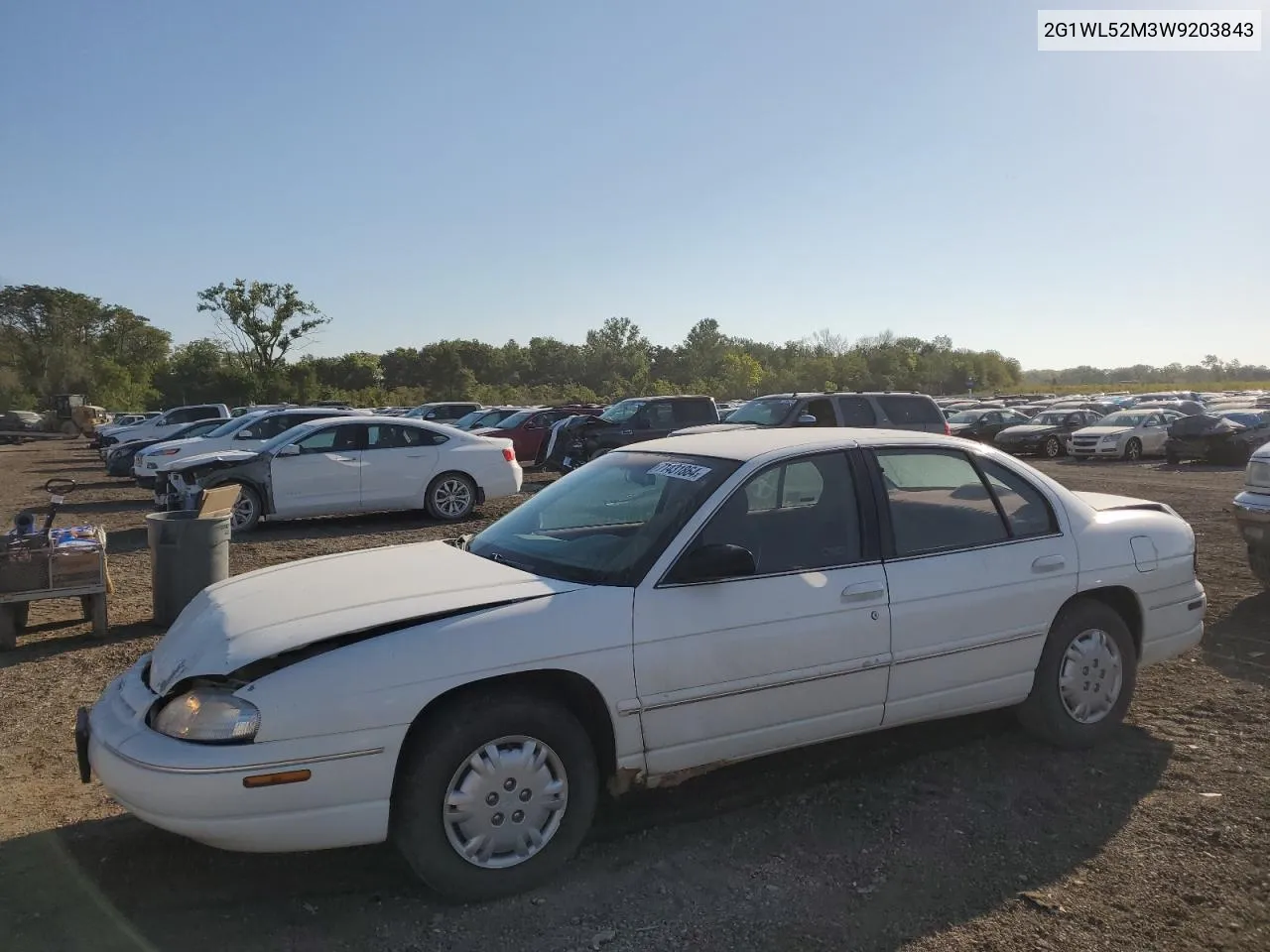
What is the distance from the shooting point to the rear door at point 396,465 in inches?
520

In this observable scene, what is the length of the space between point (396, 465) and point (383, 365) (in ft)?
246

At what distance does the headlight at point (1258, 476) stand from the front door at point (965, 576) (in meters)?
4.01

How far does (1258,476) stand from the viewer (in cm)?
756

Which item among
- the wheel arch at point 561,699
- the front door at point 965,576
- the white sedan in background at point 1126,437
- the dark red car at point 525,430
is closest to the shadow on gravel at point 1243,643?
the front door at point 965,576

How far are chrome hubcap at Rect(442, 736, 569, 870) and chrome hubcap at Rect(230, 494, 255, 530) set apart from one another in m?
10.3

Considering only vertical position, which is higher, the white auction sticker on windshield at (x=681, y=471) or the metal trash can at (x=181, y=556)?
the white auction sticker on windshield at (x=681, y=471)

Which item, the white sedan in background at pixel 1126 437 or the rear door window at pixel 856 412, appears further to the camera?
the white sedan in background at pixel 1126 437

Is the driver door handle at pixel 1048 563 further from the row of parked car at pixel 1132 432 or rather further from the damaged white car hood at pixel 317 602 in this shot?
the row of parked car at pixel 1132 432

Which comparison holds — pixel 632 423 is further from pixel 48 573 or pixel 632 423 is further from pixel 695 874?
pixel 695 874

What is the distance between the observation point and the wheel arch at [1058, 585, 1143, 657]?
477cm

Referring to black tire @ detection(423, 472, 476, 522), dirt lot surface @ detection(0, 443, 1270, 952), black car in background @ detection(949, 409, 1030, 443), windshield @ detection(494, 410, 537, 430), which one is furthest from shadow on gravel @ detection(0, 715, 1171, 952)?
black car in background @ detection(949, 409, 1030, 443)

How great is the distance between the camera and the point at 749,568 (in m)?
3.65

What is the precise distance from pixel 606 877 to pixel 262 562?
8002mm

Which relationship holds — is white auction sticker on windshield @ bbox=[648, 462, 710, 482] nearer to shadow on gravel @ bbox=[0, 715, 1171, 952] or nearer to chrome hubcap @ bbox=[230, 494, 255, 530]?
shadow on gravel @ bbox=[0, 715, 1171, 952]
